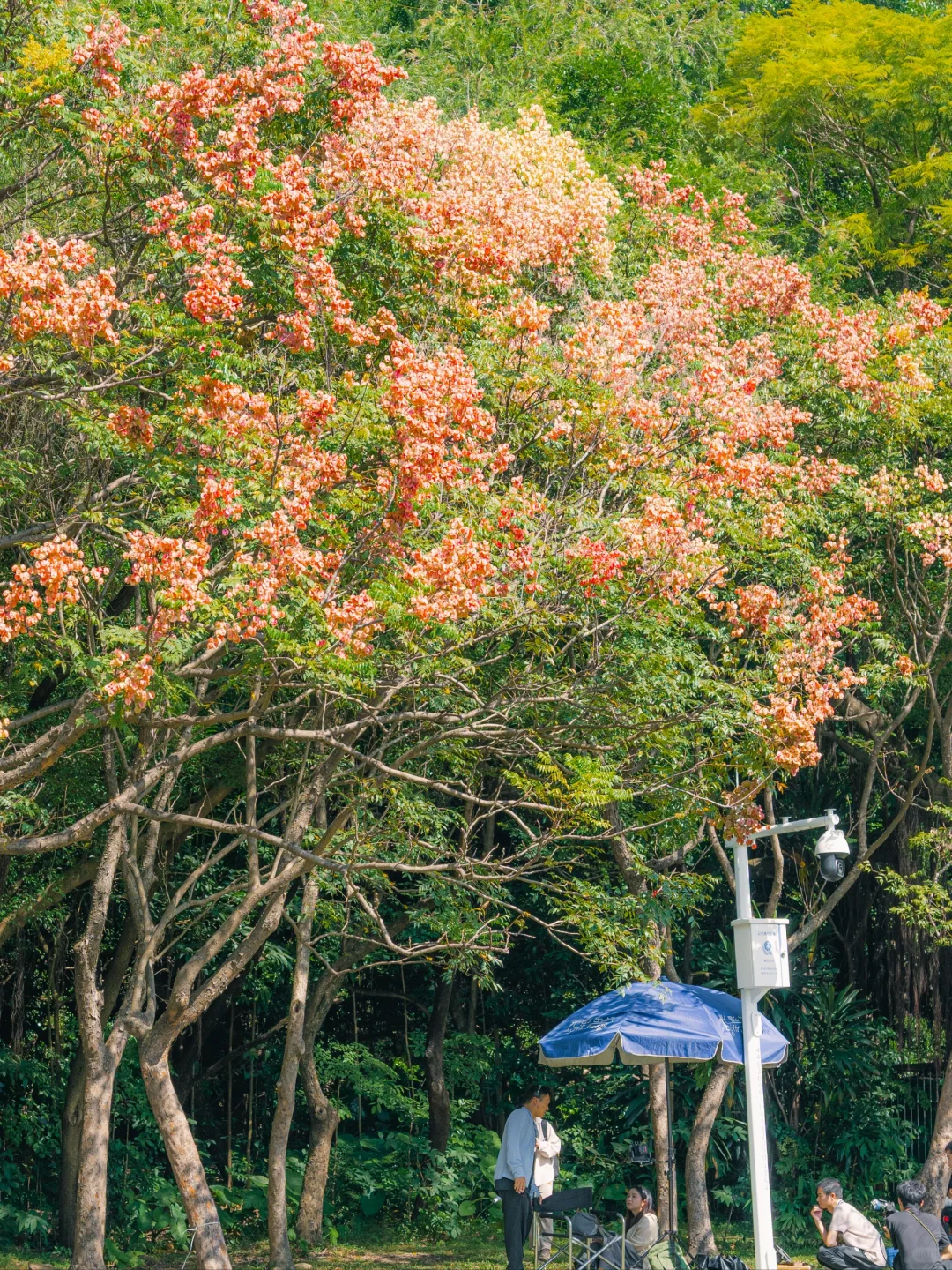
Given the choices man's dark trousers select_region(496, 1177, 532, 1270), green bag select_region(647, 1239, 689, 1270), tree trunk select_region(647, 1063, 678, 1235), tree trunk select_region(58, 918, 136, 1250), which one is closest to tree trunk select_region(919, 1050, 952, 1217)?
tree trunk select_region(647, 1063, 678, 1235)

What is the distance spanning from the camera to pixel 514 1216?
10.0 metres

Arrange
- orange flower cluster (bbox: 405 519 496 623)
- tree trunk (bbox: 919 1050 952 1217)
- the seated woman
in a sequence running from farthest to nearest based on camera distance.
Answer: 1. tree trunk (bbox: 919 1050 952 1217)
2. the seated woman
3. orange flower cluster (bbox: 405 519 496 623)

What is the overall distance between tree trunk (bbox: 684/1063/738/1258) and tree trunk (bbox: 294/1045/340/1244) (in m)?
3.40

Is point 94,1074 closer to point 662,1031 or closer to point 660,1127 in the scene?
point 662,1031

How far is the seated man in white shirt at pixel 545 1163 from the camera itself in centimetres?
1060

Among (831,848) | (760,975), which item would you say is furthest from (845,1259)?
(831,848)

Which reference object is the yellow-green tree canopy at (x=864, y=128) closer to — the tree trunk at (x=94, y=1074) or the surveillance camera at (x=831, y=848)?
the surveillance camera at (x=831, y=848)

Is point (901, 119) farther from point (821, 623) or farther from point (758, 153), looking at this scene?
point (821, 623)

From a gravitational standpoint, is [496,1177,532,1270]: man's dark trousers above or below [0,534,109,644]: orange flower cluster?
below

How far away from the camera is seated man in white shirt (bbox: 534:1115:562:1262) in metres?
10.6

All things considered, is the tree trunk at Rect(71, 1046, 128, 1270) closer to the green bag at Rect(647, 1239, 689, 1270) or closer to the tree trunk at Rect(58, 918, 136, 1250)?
the tree trunk at Rect(58, 918, 136, 1250)

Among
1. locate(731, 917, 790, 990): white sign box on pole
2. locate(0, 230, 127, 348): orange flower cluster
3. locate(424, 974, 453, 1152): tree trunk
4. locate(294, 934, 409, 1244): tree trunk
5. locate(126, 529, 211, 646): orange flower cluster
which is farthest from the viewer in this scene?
locate(424, 974, 453, 1152): tree trunk

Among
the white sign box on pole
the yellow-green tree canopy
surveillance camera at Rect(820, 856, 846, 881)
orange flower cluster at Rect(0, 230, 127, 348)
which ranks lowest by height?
the white sign box on pole

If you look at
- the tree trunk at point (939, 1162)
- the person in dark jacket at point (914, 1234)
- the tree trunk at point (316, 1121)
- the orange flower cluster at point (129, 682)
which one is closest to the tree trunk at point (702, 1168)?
the tree trunk at point (939, 1162)
